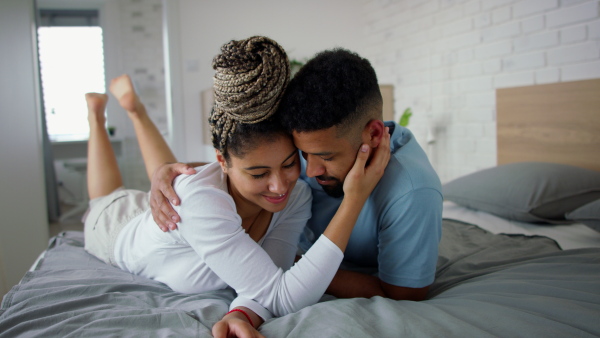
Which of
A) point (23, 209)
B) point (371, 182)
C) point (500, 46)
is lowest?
point (23, 209)

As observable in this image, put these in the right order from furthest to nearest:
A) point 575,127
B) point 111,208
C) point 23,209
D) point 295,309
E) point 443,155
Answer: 1. point 443,155
2. point 23,209
3. point 575,127
4. point 111,208
5. point 295,309

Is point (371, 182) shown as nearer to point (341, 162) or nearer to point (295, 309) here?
point (341, 162)

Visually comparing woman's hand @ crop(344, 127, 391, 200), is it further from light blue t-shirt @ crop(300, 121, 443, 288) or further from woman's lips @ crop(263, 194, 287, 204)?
woman's lips @ crop(263, 194, 287, 204)

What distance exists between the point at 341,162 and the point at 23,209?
2272 mm

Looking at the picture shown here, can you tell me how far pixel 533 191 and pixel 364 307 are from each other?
4.27 ft

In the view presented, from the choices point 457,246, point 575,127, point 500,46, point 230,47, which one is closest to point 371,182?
point 230,47

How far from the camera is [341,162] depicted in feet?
3.62

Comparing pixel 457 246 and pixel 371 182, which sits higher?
pixel 371 182

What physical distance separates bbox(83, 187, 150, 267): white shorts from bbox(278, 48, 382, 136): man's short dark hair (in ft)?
2.46

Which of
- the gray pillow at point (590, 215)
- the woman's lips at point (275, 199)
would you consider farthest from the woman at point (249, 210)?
the gray pillow at point (590, 215)

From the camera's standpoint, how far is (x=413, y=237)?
1081 millimetres

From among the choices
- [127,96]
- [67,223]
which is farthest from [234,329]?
[67,223]

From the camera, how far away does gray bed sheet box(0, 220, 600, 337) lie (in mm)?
854

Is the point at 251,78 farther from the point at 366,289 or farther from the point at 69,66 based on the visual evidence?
the point at 69,66
